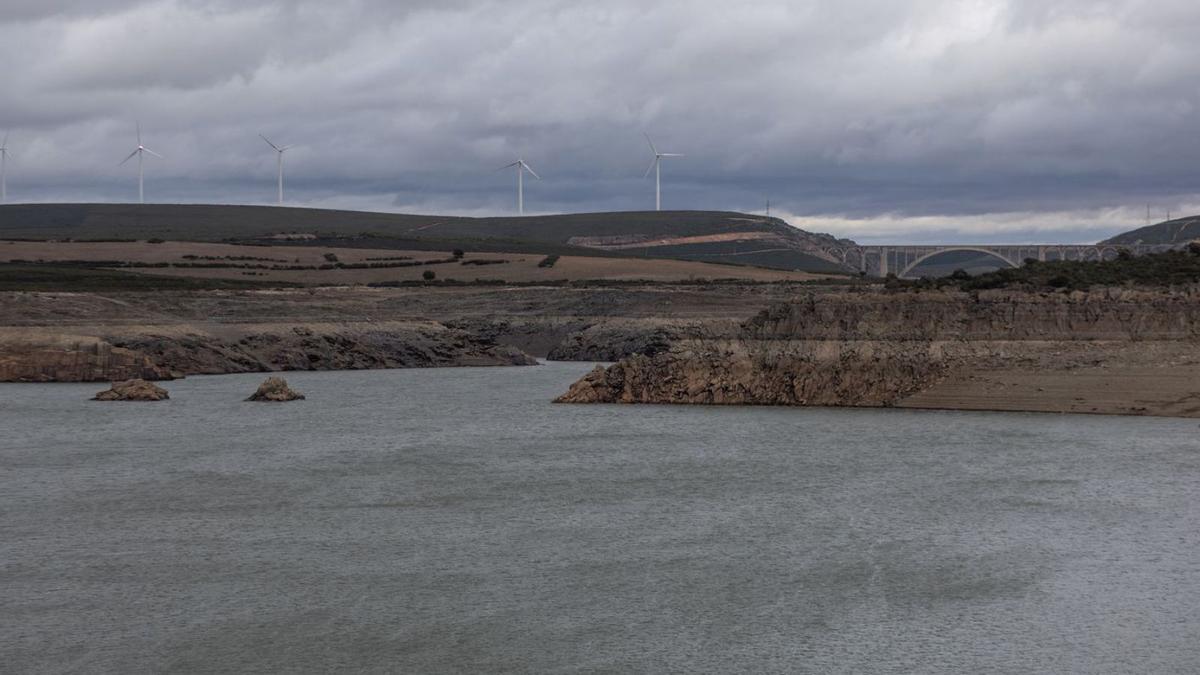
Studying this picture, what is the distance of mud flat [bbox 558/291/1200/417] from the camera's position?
37.6 metres

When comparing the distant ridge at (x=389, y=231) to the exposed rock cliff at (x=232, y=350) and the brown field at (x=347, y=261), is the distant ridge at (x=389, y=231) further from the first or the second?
the exposed rock cliff at (x=232, y=350)

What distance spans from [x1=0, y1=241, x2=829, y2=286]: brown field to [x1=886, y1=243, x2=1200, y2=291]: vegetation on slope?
5234 cm

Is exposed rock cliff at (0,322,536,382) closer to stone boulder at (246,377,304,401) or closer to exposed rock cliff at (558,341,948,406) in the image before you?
stone boulder at (246,377,304,401)

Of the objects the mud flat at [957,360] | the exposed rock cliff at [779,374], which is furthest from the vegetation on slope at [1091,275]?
the exposed rock cliff at [779,374]

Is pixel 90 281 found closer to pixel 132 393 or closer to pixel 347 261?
pixel 347 261

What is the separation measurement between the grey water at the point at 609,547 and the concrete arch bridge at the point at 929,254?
9457 cm

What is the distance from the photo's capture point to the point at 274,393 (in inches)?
1827

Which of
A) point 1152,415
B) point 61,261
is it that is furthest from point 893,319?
point 61,261

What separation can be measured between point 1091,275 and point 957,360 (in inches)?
331

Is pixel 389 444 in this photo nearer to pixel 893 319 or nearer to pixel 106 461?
pixel 106 461

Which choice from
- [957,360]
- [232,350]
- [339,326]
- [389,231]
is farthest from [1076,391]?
[389,231]

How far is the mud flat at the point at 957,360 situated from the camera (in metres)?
37.6

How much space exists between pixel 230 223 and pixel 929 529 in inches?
6399

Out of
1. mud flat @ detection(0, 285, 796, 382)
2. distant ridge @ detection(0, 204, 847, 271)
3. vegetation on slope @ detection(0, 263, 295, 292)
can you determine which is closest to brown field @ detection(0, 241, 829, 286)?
vegetation on slope @ detection(0, 263, 295, 292)
